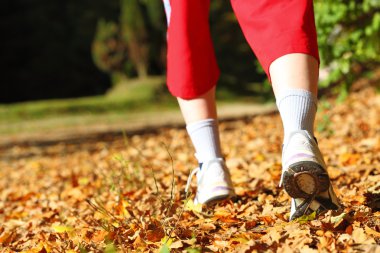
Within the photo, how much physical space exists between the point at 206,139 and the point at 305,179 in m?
0.65

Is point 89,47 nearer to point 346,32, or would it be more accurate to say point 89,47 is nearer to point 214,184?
point 346,32

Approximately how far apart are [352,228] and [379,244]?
0.47 ft

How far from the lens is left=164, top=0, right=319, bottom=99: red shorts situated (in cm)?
168

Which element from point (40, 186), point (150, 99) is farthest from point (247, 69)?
point (40, 186)

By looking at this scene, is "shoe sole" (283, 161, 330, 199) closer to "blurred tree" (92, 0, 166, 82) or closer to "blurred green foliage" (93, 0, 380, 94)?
"blurred green foliage" (93, 0, 380, 94)

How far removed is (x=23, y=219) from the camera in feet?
9.30

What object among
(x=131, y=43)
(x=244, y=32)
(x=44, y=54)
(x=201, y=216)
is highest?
(x=44, y=54)

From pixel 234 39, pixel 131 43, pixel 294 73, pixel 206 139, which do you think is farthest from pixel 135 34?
pixel 294 73

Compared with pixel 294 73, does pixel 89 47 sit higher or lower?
higher

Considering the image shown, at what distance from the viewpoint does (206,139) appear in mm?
2168

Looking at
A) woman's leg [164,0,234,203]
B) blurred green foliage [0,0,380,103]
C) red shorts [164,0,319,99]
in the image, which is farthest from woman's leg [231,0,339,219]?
blurred green foliage [0,0,380,103]

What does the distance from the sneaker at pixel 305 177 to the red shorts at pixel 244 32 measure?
0.87ft

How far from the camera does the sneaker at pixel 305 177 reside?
5.15 ft

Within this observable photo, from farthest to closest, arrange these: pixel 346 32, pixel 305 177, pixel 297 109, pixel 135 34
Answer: pixel 135 34, pixel 346 32, pixel 297 109, pixel 305 177
